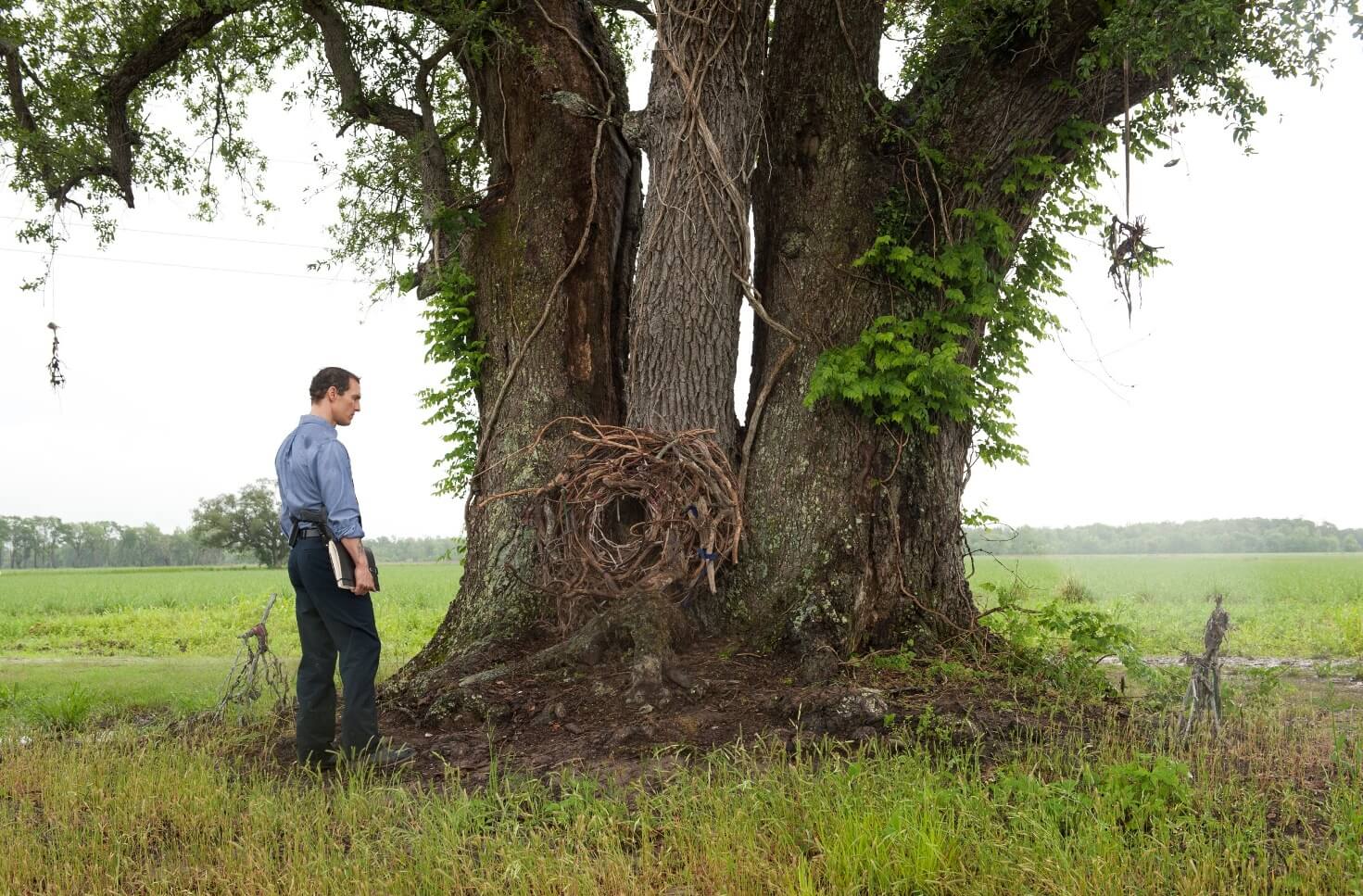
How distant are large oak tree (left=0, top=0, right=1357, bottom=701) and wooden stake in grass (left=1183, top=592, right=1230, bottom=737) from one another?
1786mm

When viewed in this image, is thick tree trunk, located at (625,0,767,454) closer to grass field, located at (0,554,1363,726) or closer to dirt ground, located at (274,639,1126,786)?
dirt ground, located at (274,639,1126,786)

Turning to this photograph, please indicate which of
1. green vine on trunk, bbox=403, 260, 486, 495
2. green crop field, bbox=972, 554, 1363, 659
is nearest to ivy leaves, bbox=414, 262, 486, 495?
green vine on trunk, bbox=403, 260, 486, 495

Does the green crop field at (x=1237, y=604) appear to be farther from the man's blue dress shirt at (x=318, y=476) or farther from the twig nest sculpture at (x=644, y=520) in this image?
the man's blue dress shirt at (x=318, y=476)

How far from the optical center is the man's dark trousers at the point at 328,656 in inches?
225

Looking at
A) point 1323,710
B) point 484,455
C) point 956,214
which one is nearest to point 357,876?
point 484,455

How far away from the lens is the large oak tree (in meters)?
7.11

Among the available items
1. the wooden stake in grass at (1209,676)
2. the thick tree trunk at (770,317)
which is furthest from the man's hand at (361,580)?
the wooden stake in grass at (1209,676)

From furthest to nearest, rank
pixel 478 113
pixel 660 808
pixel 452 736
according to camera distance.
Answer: pixel 478 113, pixel 452 736, pixel 660 808

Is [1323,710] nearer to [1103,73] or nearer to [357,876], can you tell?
[1103,73]

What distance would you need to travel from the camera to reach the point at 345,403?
5.91 metres

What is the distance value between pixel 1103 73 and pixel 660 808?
5.99m

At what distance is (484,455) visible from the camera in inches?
326

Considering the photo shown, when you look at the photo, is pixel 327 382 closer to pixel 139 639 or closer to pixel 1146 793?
pixel 1146 793

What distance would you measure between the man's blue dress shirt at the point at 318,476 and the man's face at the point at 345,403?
86 millimetres
